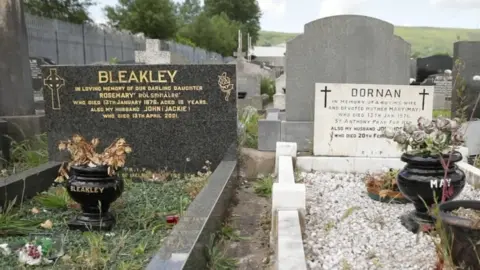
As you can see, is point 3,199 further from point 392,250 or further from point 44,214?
point 392,250

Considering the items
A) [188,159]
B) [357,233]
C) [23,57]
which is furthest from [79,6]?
[357,233]

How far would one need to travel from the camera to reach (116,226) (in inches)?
147

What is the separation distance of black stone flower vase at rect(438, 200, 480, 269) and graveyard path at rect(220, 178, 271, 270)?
48.0 inches

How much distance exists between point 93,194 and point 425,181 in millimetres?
2462

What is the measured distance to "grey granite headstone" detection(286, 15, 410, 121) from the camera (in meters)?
5.99

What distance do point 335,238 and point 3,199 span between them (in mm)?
2867

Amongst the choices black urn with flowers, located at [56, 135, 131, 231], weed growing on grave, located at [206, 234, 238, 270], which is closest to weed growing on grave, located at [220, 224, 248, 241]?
weed growing on grave, located at [206, 234, 238, 270]

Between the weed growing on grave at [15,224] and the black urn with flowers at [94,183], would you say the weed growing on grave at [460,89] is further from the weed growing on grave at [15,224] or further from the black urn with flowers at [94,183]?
the weed growing on grave at [15,224]

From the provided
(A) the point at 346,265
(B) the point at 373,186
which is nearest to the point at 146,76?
(B) the point at 373,186

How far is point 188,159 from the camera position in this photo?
18.2 ft

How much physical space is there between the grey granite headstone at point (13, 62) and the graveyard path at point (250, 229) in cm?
343

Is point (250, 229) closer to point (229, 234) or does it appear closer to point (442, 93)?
point (229, 234)

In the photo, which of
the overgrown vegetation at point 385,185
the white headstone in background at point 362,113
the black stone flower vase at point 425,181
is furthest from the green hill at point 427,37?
the black stone flower vase at point 425,181

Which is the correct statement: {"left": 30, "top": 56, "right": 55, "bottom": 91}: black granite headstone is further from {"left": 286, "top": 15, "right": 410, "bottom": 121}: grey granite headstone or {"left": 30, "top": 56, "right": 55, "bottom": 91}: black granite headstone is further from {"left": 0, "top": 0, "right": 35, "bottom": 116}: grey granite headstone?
{"left": 286, "top": 15, "right": 410, "bottom": 121}: grey granite headstone
